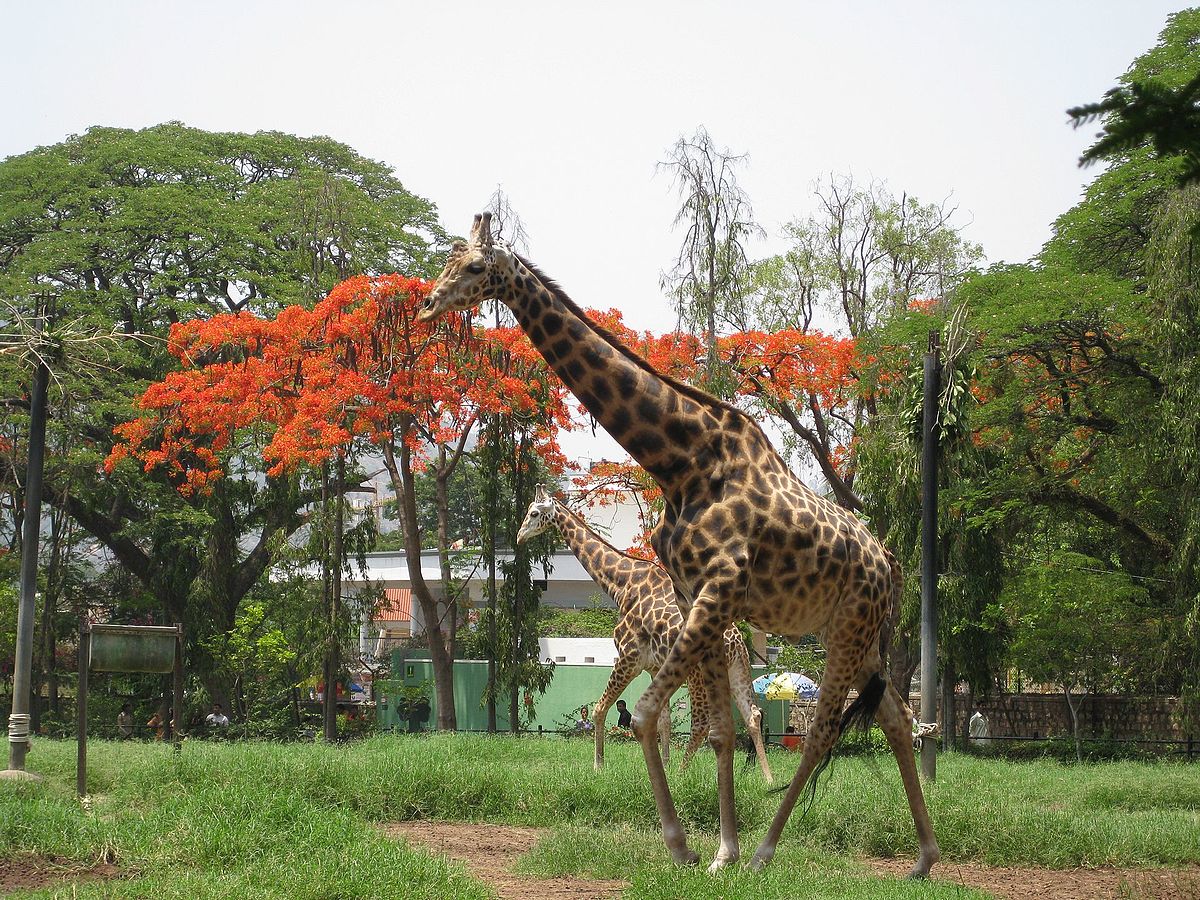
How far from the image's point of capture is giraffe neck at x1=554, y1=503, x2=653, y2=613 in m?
14.3

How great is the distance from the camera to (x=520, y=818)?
10.9 meters

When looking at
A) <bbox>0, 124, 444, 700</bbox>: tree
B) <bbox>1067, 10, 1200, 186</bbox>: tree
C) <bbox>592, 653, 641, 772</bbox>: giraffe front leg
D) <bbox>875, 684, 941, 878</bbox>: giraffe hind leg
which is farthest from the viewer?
<bbox>0, 124, 444, 700</bbox>: tree

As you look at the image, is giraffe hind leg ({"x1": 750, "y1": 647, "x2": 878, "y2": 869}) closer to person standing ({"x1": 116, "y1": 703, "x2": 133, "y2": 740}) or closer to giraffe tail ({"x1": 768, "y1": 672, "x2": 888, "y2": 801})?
giraffe tail ({"x1": 768, "y1": 672, "x2": 888, "y2": 801})

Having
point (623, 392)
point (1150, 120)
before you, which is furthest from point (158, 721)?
point (1150, 120)

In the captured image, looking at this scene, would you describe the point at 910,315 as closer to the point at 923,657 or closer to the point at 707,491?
the point at 923,657

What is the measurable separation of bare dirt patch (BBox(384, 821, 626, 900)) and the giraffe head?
3.57 metres

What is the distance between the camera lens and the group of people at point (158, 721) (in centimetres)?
2294

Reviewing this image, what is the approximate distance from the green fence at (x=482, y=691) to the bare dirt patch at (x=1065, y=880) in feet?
53.6

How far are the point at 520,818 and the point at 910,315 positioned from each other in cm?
1320

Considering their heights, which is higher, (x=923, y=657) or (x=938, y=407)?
(x=938, y=407)

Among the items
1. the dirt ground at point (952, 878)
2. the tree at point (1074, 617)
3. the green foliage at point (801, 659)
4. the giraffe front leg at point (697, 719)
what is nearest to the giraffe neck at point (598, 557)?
the giraffe front leg at point (697, 719)

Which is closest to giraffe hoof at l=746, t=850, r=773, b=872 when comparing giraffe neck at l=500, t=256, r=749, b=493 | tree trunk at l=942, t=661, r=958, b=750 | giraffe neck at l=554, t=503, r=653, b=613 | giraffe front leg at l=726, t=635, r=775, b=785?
giraffe neck at l=500, t=256, r=749, b=493

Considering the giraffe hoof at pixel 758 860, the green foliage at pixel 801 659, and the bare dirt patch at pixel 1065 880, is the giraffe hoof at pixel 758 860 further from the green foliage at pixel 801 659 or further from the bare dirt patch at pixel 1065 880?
the green foliage at pixel 801 659

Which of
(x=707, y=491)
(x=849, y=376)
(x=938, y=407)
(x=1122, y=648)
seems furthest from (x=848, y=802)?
(x=849, y=376)
